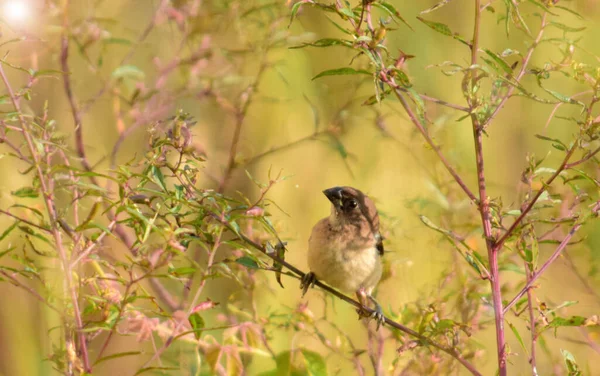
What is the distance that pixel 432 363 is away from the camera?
2.21 metres

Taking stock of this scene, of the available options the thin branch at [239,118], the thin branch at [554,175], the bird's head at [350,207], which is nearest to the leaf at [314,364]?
the bird's head at [350,207]

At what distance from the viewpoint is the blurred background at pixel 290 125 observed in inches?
101

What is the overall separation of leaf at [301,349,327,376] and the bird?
0.87 ft

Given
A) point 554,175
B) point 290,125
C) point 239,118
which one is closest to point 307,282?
point 239,118

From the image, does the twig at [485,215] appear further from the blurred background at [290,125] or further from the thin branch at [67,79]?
the thin branch at [67,79]

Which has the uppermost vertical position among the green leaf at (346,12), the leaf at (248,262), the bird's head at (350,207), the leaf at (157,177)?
the green leaf at (346,12)

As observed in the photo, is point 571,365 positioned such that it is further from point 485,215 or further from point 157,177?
point 157,177

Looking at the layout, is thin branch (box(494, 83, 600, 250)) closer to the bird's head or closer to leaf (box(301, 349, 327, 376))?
leaf (box(301, 349, 327, 376))

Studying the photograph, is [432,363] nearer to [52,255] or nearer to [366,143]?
[52,255]

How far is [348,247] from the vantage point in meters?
2.55

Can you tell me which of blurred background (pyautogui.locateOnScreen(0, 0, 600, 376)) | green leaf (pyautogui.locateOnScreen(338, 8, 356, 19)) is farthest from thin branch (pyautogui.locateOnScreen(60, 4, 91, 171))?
green leaf (pyautogui.locateOnScreen(338, 8, 356, 19))

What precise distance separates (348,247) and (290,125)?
1.15 metres

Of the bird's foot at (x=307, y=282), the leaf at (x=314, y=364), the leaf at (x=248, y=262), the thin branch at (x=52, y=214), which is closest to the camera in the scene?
the thin branch at (x=52, y=214)

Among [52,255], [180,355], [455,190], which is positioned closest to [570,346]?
[455,190]
